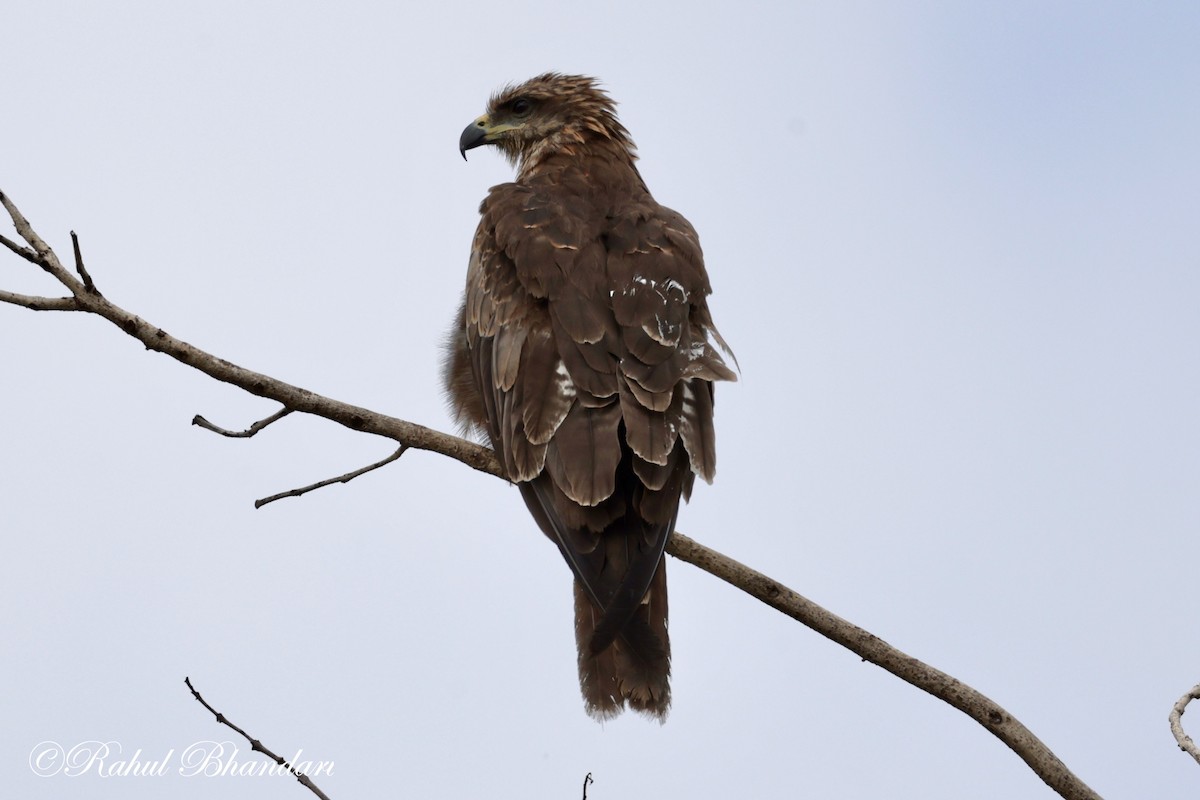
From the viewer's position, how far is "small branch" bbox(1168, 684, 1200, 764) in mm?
4234

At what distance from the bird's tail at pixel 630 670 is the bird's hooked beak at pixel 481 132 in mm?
3711

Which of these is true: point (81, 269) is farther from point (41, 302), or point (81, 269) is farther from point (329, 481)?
point (329, 481)

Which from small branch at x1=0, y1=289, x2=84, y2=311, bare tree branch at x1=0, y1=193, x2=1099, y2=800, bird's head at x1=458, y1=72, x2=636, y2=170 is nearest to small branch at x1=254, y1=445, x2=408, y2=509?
bare tree branch at x1=0, y1=193, x2=1099, y2=800

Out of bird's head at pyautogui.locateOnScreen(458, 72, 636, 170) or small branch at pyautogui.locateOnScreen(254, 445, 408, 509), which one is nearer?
small branch at pyautogui.locateOnScreen(254, 445, 408, 509)

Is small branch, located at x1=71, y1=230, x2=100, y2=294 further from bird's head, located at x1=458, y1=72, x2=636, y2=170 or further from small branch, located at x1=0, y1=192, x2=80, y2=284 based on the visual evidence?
bird's head, located at x1=458, y1=72, x2=636, y2=170

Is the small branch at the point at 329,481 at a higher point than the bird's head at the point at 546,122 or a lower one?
lower

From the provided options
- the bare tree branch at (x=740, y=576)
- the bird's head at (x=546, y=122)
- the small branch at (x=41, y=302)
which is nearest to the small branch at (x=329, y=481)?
the bare tree branch at (x=740, y=576)

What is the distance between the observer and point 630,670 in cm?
480

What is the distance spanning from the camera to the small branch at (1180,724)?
4.23m

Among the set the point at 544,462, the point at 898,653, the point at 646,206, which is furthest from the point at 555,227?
the point at 898,653

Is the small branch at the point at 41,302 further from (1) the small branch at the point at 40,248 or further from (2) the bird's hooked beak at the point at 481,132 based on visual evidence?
(2) the bird's hooked beak at the point at 481,132

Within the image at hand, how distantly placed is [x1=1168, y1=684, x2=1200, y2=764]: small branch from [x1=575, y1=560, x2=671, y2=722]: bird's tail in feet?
5.63

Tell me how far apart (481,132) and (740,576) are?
4.02m

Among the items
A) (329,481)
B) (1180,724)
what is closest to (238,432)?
(329,481)
